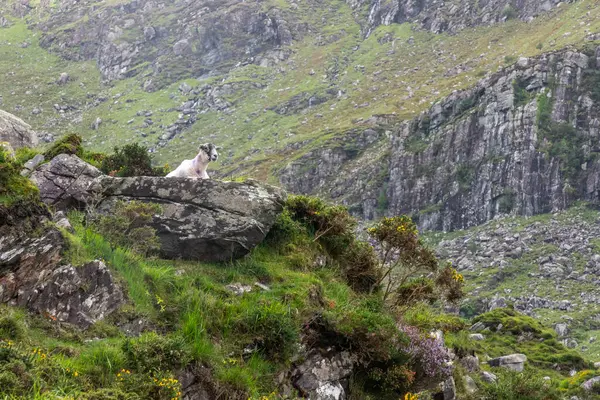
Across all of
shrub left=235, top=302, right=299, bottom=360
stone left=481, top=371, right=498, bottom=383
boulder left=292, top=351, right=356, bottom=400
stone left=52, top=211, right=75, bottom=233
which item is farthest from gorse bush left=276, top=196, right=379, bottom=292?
stone left=481, top=371, right=498, bottom=383

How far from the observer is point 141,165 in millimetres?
15875

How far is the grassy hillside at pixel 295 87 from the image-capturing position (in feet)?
391

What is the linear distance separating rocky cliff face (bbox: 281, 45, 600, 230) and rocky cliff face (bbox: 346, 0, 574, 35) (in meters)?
59.3

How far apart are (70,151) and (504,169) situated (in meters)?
82.6

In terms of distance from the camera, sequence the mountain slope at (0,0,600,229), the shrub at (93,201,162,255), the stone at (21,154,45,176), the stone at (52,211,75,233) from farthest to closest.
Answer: the mountain slope at (0,0,600,229)
the stone at (21,154,45,176)
the shrub at (93,201,162,255)
the stone at (52,211,75,233)

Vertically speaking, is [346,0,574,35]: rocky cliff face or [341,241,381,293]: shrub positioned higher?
[341,241,381,293]: shrub

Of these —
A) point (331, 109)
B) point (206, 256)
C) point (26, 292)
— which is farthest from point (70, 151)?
point (331, 109)

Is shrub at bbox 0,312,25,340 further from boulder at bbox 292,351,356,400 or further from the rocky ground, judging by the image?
the rocky ground

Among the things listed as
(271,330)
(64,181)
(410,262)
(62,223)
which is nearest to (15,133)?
(64,181)

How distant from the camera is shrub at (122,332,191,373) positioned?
7.39 m

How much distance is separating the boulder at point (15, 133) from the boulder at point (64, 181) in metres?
5.92

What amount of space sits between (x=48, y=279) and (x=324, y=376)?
4.94 meters

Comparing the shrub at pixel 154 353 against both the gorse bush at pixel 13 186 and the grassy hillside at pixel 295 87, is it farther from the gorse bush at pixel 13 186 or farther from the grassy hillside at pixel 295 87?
the grassy hillside at pixel 295 87

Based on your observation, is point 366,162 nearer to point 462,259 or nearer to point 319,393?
point 462,259
